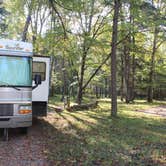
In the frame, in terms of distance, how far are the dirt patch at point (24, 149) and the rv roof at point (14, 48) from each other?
104 inches

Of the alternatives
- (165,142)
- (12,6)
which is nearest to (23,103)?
(165,142)

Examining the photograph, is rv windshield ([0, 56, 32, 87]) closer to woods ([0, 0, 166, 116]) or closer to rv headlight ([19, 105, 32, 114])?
rv headlight ([19, 105, 32, 114])

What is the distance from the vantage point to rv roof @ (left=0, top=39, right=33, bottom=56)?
877 cm

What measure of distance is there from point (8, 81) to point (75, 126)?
360 centimetres

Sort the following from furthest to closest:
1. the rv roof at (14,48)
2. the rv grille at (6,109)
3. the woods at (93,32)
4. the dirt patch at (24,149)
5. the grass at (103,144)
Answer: the woods at (93,32), the rv roof at (14,48), the rv grille at (6,109), the grass at (103,144), the dirt patch at (24,149)

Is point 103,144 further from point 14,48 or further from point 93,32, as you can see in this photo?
point 93,32

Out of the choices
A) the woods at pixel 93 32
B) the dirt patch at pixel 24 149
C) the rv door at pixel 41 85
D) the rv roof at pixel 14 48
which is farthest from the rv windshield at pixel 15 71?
the woods at pixel 93 32

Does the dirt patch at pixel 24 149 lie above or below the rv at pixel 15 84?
below

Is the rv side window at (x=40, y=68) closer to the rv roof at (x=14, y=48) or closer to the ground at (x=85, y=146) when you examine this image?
the ground at (x=85, y=146)

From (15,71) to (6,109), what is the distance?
1.17 metres

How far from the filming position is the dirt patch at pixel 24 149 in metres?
6.39

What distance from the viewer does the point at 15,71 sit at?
8.78 meters

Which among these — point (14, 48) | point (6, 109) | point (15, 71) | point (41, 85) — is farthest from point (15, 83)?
point (41, 85)

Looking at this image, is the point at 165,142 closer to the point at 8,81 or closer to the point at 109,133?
the point at 109,133
